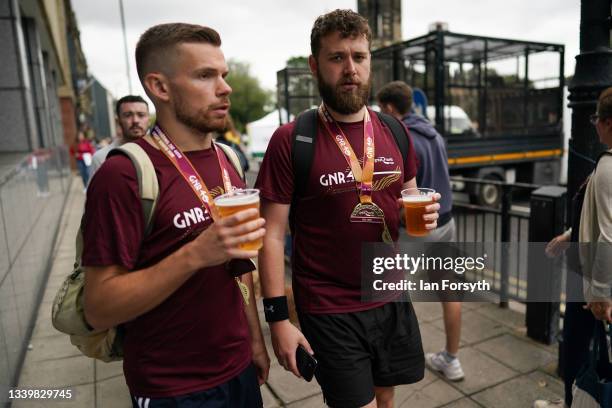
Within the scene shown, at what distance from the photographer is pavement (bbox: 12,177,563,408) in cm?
333

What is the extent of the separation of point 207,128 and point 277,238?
67cm

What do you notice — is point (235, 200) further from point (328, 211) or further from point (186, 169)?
point (328, 211)

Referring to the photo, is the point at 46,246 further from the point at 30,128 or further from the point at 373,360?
the point at 373,360

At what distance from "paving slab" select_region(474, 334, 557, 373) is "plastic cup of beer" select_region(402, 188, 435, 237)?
2169 millimetres

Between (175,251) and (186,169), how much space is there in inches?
11.2

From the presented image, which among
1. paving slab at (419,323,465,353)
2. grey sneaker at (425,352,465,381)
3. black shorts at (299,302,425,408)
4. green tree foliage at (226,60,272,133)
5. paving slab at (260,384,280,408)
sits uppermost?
green tree foliage at (226,60,272,133)

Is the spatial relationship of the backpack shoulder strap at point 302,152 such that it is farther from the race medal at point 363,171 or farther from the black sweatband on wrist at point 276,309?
the black sweatband on wrist at point 276,309

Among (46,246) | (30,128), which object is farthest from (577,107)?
(30,128)

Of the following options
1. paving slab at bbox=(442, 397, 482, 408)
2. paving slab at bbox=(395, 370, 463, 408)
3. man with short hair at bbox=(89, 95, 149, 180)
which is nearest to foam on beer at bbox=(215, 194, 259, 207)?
paving slab at bbox=(395, 370, 463, 408)

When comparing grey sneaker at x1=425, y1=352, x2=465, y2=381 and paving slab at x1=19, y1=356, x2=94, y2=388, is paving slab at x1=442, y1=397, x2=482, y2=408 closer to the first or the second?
grey sneaker at x1=425, y1=352, x2=465, y2=381

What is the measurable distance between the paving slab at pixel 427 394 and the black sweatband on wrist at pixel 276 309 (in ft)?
5.39

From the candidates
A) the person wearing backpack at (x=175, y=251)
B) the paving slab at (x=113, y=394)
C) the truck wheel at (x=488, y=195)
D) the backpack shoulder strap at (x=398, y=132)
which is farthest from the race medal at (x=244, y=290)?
the truck wheel at (x=488, y=195)

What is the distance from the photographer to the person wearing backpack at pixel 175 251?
1.43 meters

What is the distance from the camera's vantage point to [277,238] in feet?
7.00
